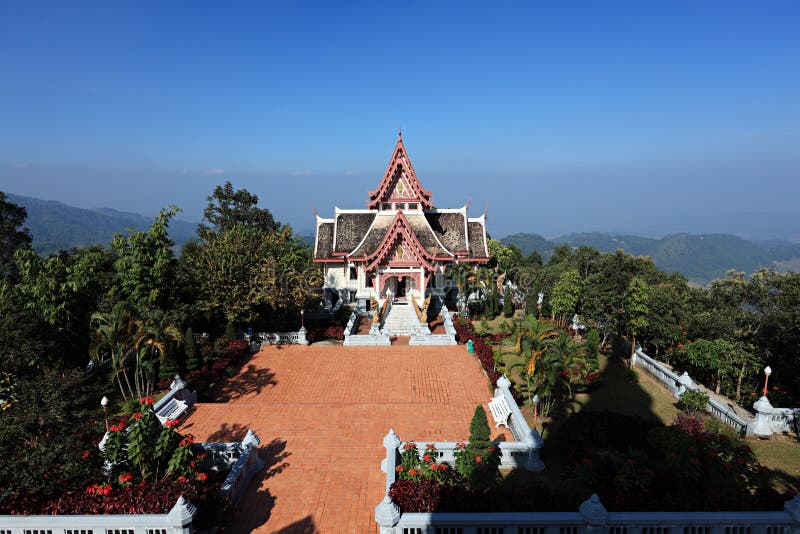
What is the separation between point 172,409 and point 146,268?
852cm

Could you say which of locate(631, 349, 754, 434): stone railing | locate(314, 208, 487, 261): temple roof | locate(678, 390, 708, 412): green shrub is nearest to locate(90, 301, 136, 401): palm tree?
locate(314, 208, 487, 261): temple roof

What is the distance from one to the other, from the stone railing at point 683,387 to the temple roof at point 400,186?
1891 centimetres

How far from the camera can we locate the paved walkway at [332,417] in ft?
34.7

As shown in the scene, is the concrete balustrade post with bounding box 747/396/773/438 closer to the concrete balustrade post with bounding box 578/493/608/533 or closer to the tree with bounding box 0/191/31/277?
the concrete balustrade post with bounding box 578/493/608/533

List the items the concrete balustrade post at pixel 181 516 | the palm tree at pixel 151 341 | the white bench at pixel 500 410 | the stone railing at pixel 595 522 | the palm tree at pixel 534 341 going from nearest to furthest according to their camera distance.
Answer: the concrete balustrade post at pixel 181 516
the stone railing at pixel 595 522
the white bench at pixel 500 410
the palm tree at pixel 534 341
the palm tree at pixel 151 341

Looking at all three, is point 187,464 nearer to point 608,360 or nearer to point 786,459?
point 786,459

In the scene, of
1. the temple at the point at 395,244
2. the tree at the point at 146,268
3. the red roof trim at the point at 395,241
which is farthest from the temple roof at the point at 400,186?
the tree at the point at 146,268

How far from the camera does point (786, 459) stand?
1300cm

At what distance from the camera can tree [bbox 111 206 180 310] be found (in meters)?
20.7

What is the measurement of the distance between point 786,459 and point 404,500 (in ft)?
39.8

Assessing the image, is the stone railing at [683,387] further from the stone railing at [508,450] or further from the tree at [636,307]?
the stone railing at [508,450]

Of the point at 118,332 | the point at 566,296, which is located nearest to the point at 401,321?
the point at 566,296

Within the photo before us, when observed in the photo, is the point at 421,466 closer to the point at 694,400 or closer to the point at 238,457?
the point at 238,457

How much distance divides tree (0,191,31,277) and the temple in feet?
68.1
